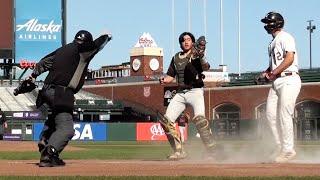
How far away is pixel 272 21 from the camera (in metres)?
9.84

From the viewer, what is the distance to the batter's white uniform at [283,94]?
372 inches

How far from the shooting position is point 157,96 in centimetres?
6788

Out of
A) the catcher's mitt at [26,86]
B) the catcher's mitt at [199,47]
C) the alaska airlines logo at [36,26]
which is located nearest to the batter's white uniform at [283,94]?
the catcher's mitt at [199,47]

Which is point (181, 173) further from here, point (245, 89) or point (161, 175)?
point (245, 89)

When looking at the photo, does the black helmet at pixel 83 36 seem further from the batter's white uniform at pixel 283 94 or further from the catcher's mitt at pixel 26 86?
the batter's white uniform at pixel 283 94

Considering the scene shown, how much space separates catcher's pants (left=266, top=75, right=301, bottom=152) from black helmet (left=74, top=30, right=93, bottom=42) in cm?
281

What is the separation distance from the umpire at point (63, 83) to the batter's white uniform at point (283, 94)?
8.70 ft

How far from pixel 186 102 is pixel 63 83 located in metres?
2.53

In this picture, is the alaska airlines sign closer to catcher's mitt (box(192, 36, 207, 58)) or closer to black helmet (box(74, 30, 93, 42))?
catcher's mitt (box(192, 36, 207, 58))

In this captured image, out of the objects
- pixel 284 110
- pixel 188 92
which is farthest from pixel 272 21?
pixel 188 92

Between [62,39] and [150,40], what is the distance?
28.4m

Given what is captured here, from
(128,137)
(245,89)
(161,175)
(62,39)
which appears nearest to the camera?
(161,175)

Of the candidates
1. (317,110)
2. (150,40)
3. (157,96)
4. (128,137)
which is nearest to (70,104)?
(128,137)

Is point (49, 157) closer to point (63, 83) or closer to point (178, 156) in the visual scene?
point (63, 83)
